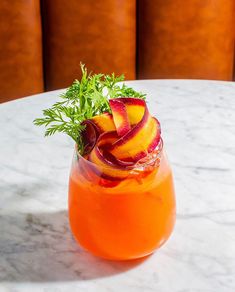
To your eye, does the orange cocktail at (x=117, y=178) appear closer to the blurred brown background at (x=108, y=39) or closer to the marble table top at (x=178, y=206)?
the marble table top at (x=178, y=206)

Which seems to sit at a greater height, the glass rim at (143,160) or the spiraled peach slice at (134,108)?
the spiraled peach slice at (134,108)

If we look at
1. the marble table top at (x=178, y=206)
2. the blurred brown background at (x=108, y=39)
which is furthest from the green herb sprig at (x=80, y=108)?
the blurred brown background at (x=108, y=39)

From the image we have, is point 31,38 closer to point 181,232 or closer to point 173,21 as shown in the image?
point 173,21

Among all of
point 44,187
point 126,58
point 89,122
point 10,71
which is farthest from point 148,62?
point 89,122

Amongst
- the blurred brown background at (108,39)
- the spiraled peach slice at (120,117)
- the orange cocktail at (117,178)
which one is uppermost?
the spiraled peach slice at (120,117)

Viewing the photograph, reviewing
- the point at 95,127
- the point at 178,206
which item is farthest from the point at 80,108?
the point at 178,206

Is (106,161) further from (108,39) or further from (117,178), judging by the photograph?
(108,39)

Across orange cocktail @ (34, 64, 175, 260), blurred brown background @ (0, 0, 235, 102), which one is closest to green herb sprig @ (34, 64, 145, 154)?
orange cocktail @ (34, 64, 175, 260)
